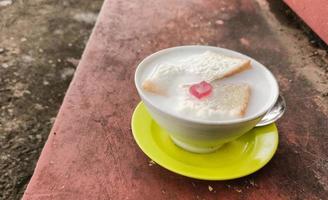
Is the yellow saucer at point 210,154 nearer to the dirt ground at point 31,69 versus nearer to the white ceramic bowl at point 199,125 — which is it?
the white ceramic bowl at point 199,125

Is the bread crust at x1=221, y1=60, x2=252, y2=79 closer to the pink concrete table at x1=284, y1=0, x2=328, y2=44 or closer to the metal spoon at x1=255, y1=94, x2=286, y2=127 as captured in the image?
the metal spoon at x1=255, y1=94, x2=286, y2=127

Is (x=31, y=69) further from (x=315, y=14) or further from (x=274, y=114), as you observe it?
(x=274, y=114)

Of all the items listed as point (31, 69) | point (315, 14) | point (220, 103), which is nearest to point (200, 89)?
point (220, 103)

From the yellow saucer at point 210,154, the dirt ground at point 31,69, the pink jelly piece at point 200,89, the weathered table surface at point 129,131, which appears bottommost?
the dirt ground at point 31,69

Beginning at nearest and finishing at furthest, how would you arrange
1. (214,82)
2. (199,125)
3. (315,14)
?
(199,125) → (214,82) → (315,14)

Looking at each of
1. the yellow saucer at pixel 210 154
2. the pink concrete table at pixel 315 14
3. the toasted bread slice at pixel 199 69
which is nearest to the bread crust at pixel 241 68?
the toasted bread slice at pixel 199 69

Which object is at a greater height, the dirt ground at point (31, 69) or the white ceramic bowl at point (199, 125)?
the white ceramic bowl at point (199, 125)

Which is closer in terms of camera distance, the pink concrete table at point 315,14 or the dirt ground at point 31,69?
the pink concrete table at point 315,14

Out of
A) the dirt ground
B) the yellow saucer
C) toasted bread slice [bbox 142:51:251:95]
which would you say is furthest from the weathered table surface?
the dirt ground
